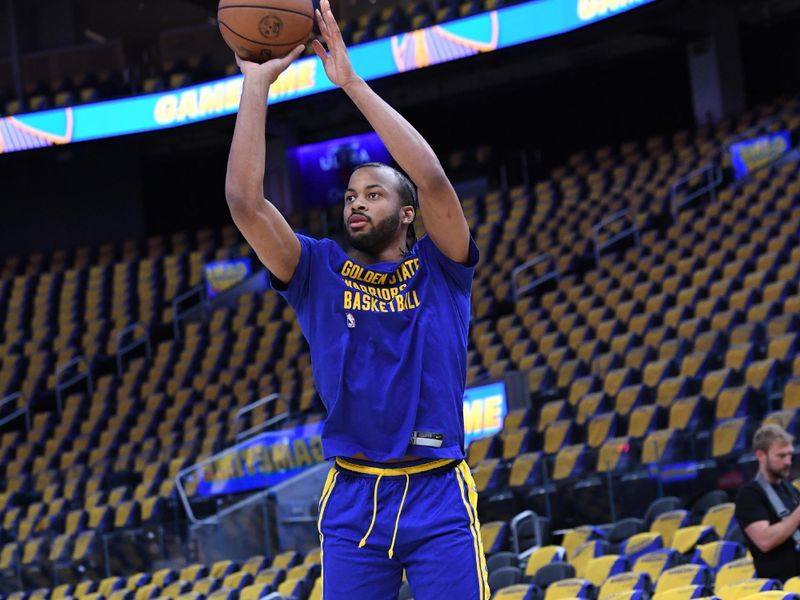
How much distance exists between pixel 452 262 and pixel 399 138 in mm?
324

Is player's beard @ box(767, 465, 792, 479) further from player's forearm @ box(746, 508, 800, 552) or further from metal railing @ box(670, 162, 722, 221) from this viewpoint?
metal railing @ box(670, 162, 722, 221)

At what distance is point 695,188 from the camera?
16.8 meters

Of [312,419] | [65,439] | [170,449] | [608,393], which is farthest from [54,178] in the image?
[608,393]

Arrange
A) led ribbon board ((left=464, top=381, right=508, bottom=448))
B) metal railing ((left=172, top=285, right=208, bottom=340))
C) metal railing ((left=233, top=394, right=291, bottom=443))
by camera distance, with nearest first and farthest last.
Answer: led ribbon board ((left=464, top=381, right=508, bottom=448)) < metal railing ((left=233, top=394, right=291, bottom=443)) < metal railing ((left=172, top=285, right=208, bottom=340))

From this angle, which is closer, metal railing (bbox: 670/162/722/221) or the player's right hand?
the player's right hand

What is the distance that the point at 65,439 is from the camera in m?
16.0

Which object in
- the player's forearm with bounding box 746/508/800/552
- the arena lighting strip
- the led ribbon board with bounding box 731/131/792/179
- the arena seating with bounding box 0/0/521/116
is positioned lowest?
the player's forearm with bounding box 746/508/800/552

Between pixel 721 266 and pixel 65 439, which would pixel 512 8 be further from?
pixel 65 439

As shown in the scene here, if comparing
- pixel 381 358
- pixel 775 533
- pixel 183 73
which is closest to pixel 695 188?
pixel 183 73

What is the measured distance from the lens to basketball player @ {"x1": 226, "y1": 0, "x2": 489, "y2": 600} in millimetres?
2801

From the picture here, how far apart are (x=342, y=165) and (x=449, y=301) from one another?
65.8ft

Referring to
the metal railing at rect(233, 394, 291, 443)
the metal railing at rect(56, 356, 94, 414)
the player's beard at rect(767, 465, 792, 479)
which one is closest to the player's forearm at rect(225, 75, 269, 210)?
the player's beard at rect(767, 465, 792, 479)

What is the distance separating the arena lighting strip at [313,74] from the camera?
57.0 feet

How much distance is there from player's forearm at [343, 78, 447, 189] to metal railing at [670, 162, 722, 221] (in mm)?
13671
